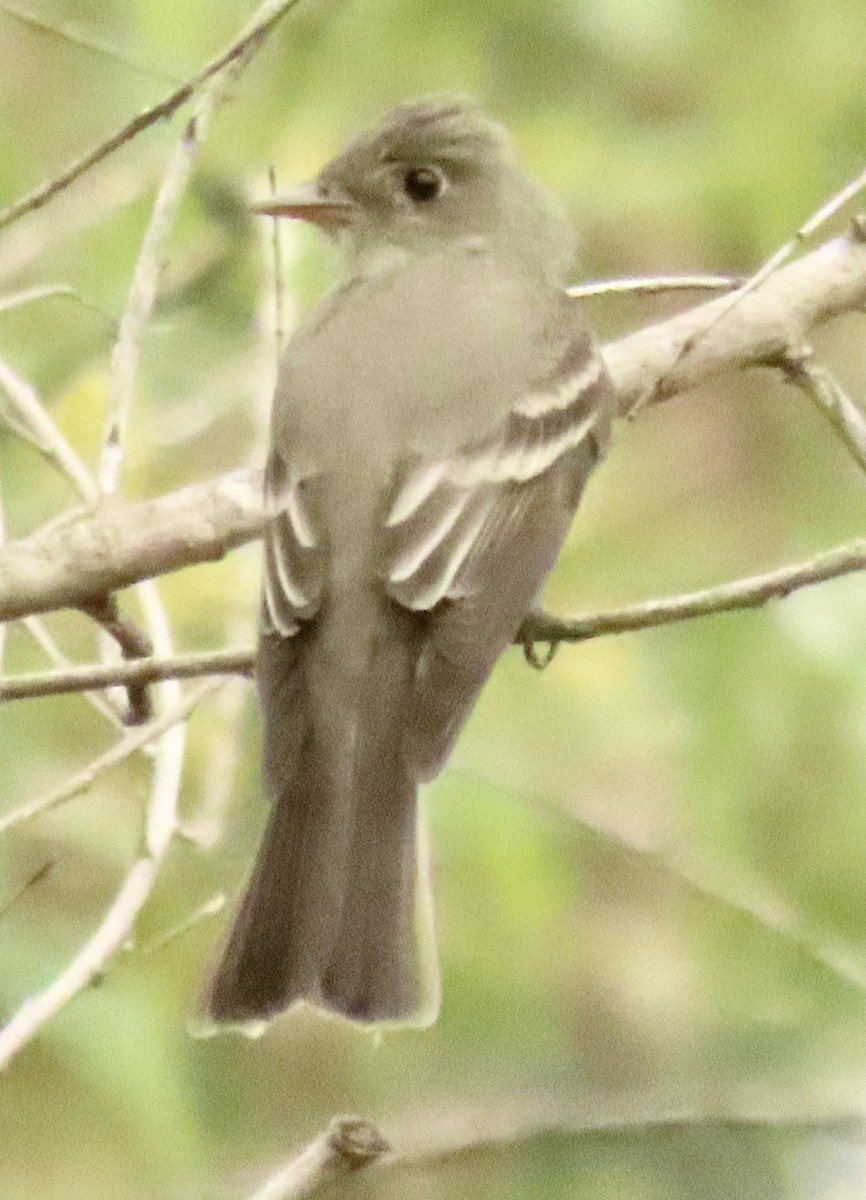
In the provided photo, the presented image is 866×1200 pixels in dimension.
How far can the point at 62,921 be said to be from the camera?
10.4 ft

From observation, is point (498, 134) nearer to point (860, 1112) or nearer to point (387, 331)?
point (387, 331)

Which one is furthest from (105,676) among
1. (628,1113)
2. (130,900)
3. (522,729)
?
(628,1113)

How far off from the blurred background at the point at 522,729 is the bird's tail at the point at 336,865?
500 millimetres

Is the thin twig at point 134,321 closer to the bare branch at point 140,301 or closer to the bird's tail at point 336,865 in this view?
the bare branch at point 140,301

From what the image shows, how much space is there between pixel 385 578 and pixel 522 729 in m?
1.12

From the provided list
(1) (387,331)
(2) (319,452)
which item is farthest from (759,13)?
(2) (319,452)

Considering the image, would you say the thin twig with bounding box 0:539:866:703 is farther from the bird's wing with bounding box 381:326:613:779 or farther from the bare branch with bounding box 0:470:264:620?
the bird's wing with bounding box 381:326:613:779

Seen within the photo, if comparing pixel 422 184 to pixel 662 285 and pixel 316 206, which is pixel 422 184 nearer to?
pixel 316 206

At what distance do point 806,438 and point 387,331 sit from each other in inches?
58.2

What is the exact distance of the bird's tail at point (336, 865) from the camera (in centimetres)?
203

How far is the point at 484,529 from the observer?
7.43 ft

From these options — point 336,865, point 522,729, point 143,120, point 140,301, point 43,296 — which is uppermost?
point 143,120

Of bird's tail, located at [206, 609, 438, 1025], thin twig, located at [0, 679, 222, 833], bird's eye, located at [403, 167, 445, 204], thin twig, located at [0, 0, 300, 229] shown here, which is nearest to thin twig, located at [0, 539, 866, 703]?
thin twig, located at [0, 679, 222, 833]

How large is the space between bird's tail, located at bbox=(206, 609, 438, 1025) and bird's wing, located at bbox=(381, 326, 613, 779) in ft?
0.12
